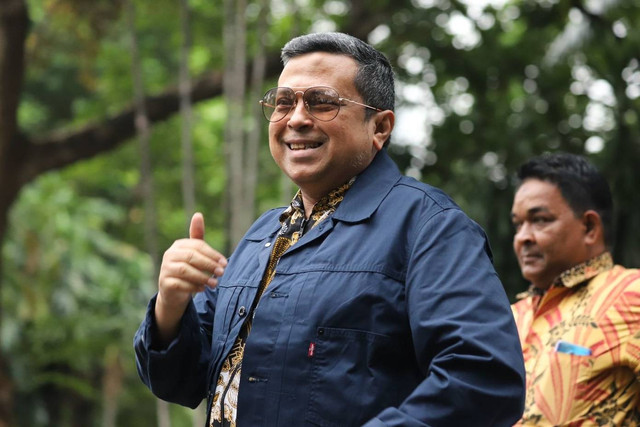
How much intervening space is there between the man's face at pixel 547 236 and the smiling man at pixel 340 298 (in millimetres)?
1338

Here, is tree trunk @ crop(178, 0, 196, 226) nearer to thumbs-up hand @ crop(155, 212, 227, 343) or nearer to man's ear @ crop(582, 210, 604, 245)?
man's ear @ crop(582, 210, 604, 245)

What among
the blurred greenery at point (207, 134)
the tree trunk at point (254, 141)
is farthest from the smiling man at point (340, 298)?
the tree trunk at point (254, 141)

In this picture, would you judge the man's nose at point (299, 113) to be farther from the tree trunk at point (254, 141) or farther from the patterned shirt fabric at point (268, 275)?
the tree trunk at point (254, 141)

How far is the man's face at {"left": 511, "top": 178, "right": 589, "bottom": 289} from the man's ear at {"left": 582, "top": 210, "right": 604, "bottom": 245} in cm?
2

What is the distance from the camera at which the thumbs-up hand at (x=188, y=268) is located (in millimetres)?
2102

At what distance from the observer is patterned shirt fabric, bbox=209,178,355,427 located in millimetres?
2246

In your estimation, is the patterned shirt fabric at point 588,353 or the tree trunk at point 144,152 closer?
the patterned shirt fabric at point 588,353

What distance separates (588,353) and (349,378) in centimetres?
146

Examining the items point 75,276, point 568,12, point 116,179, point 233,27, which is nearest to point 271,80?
point 233,27

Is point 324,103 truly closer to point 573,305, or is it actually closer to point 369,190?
point 369,190

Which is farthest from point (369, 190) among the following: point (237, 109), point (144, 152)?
point (144, 152)

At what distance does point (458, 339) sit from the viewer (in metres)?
1.92

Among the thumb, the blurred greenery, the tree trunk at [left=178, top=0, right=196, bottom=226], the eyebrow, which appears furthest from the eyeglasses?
the tree trunk at [left=178, top=0, right=196, bottom=226]

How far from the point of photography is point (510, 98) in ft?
28.5
